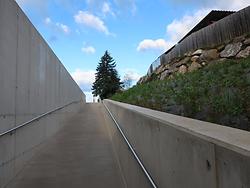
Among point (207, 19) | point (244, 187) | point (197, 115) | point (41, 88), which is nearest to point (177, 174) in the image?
point (244, 187)

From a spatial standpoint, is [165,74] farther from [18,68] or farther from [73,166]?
[18,68]

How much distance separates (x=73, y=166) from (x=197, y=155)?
5.48m

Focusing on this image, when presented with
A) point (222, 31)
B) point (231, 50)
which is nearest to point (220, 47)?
point (222, 31)

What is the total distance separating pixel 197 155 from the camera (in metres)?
2.42

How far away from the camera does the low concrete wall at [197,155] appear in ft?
6.12

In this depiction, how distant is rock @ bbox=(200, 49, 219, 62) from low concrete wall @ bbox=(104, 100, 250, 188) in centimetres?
938

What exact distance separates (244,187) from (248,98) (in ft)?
11.6

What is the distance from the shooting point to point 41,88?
9.95 metres

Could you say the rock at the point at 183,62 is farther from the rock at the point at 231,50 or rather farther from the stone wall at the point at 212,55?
the rock at the point at 231,50

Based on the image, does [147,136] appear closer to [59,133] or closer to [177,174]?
[177,174]

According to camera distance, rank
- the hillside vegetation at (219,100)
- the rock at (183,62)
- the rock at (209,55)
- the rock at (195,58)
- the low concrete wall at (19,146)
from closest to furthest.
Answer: the hillside vegetation at (219,100), the low concrete wall at (19,146), the rock at (209,55), the rock at (195,58), the rock at (183,62)

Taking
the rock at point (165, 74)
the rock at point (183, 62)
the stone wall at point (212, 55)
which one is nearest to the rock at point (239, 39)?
the stone wall at point (212, 55)

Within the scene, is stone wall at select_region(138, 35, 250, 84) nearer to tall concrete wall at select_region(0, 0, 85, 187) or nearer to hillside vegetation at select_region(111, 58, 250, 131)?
hillside vegetation at select_region(111, 58, 250, 131)

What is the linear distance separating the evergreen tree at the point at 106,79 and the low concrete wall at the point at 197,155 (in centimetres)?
6270
